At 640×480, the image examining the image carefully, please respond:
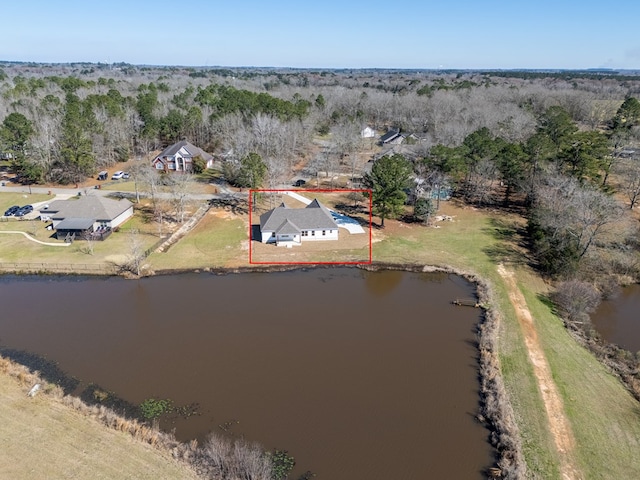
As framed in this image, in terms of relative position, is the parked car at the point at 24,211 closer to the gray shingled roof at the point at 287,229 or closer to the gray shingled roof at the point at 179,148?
the gray shingled roof at the point at 179,148

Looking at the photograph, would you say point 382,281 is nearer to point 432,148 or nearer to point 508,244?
point 508,244

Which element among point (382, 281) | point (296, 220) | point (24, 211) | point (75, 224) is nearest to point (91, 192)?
point (24, 211)

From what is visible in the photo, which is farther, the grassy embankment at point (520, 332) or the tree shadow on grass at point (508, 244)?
the tree shadow on grass at point (508, 244)

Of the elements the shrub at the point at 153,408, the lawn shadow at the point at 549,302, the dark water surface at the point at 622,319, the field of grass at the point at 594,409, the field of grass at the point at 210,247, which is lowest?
the shrub at the point at 153,408

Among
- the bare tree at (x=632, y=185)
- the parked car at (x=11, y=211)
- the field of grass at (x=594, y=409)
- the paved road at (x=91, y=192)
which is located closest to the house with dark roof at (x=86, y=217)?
the parked car at (x=11, y=211)

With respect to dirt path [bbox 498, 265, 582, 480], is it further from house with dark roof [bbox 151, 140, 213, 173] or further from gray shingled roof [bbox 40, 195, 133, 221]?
house with dark roof [bbox 151, 140, 213, 173]

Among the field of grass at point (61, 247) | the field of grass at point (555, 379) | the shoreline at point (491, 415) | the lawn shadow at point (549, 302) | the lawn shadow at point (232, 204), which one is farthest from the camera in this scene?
the lawn shadow at point (232, 204)

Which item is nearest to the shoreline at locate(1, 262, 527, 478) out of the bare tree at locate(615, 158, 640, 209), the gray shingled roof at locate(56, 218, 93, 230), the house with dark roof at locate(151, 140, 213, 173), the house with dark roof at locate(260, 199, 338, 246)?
the house with dark roof at locate(260, 199, 338, 246)
